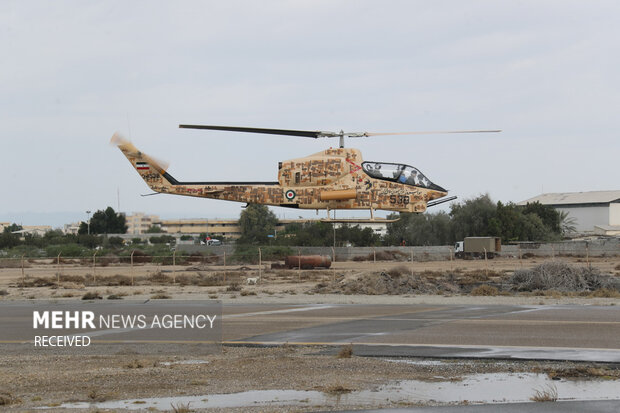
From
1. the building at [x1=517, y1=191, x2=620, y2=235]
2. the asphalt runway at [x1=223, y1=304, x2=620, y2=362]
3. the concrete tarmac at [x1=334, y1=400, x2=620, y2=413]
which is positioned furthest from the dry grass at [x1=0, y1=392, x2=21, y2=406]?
the building at [x1=517, y1=191, x2=620, y2=235]

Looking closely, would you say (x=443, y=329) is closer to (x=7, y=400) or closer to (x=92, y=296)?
(x=7, y=400)

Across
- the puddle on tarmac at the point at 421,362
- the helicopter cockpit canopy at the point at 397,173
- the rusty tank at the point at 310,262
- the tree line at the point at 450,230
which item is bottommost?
the puddle on tarmac at the point at 421,362

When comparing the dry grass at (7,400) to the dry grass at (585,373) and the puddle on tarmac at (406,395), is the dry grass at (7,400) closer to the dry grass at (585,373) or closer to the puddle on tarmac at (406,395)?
the puddle on tarmac at (406,395)

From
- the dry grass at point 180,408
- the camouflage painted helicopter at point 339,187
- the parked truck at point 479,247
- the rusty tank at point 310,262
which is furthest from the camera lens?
the parked truck at point 479,247

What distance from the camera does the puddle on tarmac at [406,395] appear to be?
10.4 m

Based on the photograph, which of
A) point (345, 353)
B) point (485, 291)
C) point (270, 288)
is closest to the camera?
point (345, 353)

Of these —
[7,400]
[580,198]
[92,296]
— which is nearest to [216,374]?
[7,400]

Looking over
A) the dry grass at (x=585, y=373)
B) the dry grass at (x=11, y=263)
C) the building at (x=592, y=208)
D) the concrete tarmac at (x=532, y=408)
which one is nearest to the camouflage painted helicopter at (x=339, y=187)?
the dry grass at (x=585, y=373)

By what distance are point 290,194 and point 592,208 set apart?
102 m

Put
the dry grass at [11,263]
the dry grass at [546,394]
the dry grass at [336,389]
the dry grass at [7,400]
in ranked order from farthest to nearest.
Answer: the dry grass at [11,263] → the dry grass at [336,389] → the dry grass at [7,400] → the dry grass at [546,394]

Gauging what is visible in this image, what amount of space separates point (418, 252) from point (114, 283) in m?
33.2

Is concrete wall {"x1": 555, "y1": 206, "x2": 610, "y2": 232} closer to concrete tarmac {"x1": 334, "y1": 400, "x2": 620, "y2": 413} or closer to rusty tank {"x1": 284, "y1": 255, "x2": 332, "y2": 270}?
rusty tank {"x1": 284, "y1": 255, "x2": 332, "y2": 270}

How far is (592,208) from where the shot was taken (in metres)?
128

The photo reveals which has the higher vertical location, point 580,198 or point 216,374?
point 580,198
